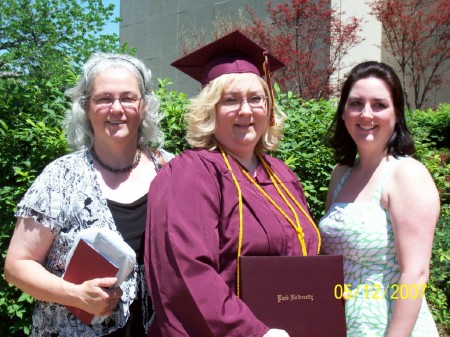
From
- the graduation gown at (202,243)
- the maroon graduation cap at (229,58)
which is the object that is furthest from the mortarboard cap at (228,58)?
the graduation gown at (202,243)

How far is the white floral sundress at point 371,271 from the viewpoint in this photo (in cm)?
247

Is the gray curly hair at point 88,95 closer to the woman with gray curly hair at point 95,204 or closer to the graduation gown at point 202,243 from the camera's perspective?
the woman with gray curly hair at point 95,204

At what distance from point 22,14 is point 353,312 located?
10087 millimetres

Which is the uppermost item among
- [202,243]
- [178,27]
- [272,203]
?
[178,27]

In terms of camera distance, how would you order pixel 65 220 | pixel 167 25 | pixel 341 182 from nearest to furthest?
pixel 65 220 < pixel 341 182 < pixel 167 25

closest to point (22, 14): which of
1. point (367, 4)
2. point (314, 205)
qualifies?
point (367, 4)

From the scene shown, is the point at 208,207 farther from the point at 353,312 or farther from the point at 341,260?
the point at 353,312

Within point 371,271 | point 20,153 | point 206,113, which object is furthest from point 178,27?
point 371,271

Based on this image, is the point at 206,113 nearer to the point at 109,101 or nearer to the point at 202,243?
the point at 109,101

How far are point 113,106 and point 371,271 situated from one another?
4.35ft

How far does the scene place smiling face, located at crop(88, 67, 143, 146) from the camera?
8.48 feet

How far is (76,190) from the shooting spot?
245cm

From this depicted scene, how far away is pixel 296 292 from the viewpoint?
228cm

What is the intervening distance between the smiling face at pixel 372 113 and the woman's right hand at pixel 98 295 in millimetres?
1288
